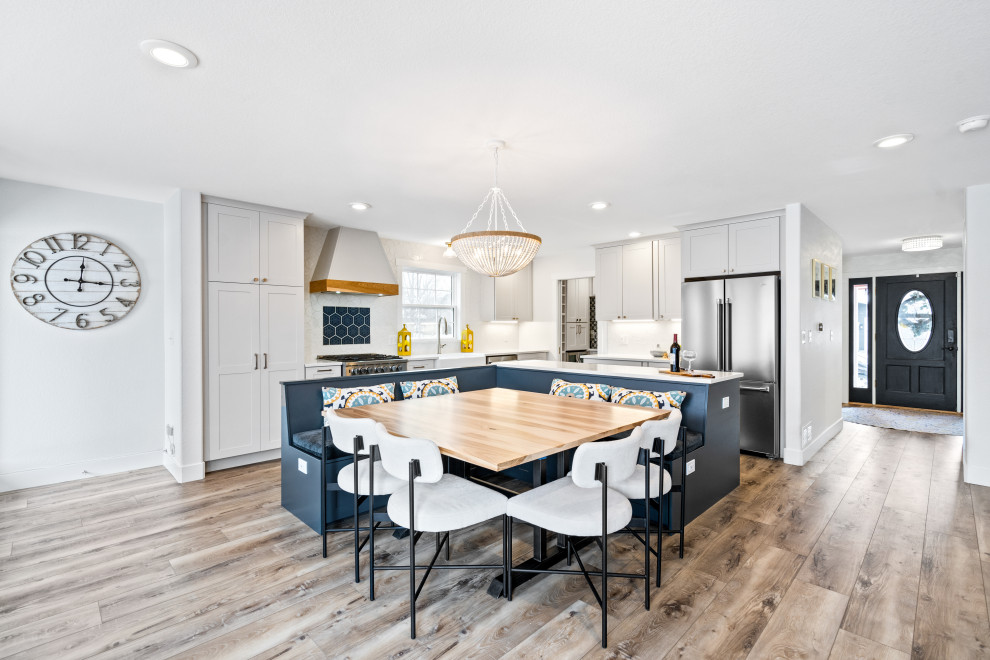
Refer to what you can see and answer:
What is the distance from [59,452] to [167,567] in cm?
231

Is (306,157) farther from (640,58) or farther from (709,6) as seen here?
(709,6)

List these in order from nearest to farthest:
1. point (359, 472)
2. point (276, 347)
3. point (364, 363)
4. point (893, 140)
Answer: point (359, 472) < point (893, 140) < point (276, 347) < point (364, 363)

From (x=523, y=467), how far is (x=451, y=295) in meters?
3.58

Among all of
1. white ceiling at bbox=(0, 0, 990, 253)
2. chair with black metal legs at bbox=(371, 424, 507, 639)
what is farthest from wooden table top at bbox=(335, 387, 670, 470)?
white ceiling at bbox=(0, 0, 990, 253)

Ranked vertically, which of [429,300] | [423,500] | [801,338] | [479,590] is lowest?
[479,590]

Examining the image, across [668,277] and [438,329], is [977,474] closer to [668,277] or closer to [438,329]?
[668,277]

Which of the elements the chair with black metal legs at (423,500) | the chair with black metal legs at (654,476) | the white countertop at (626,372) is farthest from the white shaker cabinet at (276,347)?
the chair with black metal legs at (654,476)

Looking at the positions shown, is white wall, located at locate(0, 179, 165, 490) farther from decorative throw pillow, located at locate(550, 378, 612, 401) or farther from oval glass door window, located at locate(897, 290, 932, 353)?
oval glass door window, located at locate(897, 290, 932, 353)

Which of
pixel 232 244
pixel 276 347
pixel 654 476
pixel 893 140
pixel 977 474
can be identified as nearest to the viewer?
pixel 654 476

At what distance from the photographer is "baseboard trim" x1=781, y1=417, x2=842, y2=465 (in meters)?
4.33

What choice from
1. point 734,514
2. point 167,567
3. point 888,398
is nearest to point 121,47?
point 167,567

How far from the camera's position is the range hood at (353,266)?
5.05 metres

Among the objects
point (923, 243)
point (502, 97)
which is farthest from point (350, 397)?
point (923, 243)

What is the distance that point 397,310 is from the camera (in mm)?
6031
